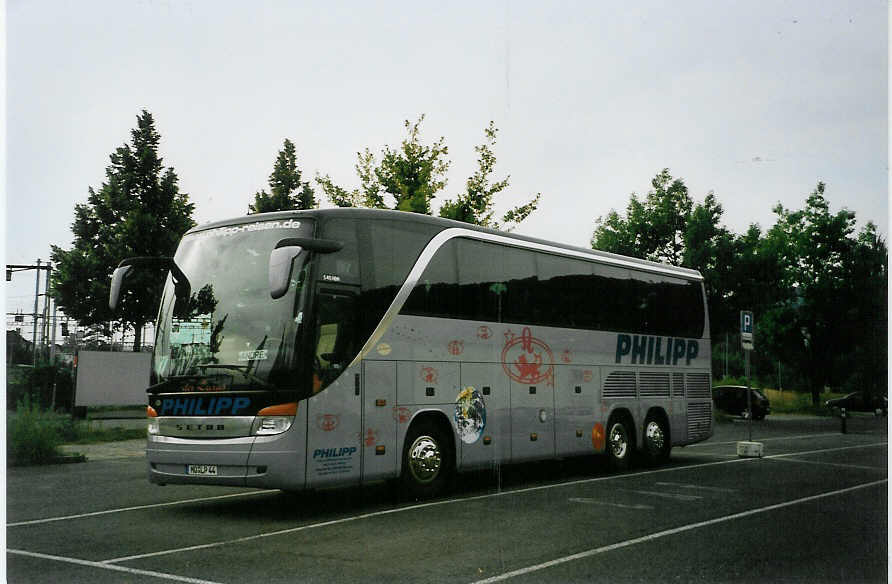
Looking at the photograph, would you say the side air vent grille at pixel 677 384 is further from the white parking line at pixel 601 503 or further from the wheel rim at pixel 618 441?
the white parking line at pixel 601 503

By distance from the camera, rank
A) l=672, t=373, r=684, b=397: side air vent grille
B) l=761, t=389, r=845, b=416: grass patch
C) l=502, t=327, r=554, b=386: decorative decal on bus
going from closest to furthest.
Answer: l=502, t=327, r=554, b=386: decorative decal on bus < l=672, t=373, r=684, b=397: side air vent grille < l=761, t=389, r=845, b=416: grass patch

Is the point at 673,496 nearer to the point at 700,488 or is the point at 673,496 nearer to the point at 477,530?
the point at 700,488

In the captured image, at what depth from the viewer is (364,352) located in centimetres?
1052

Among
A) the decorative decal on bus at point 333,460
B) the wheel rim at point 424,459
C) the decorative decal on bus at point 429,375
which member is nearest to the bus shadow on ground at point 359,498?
the wheel rim at point 424,459

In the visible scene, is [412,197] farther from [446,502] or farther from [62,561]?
[62,561]

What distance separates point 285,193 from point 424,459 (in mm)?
15378

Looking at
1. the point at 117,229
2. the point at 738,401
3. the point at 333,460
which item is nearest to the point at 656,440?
the point at 333,460

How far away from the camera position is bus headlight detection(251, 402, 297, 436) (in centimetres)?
970

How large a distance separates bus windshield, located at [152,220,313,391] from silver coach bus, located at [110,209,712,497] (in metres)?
0.02

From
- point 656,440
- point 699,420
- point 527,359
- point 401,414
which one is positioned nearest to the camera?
point 401,414

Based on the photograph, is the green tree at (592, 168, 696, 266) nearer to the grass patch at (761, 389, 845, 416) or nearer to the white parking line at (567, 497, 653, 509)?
the grass patch at (761, 389, 845, 416)

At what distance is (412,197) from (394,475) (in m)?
11.5

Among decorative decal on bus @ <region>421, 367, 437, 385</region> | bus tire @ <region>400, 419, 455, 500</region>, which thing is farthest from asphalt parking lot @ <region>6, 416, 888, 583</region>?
decorative decal on bus @ <region>421, 367, 437, 385</region>

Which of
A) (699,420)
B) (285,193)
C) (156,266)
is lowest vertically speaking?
(699,420)
